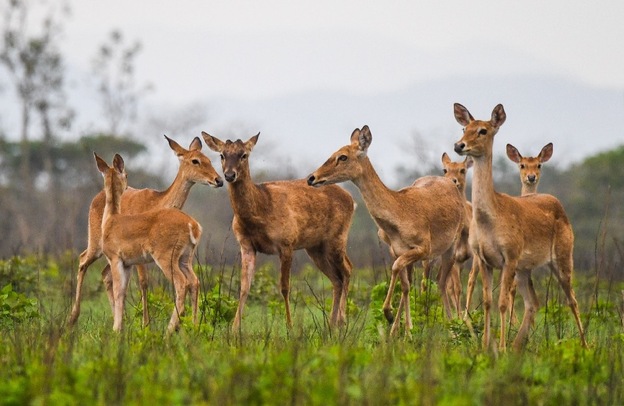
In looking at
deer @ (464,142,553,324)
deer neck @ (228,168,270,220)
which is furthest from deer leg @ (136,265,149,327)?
deer @ (464,142,553,324)

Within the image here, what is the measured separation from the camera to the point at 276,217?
1065 centimetres

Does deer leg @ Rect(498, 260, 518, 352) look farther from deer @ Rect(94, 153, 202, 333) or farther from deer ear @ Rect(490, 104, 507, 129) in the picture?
deer @ Rect(94, 153, 202, 333)

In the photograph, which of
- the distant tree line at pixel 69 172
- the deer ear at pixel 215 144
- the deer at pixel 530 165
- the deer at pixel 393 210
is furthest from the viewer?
the distant tree line at pixel 69 172

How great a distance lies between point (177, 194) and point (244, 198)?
1009 mm

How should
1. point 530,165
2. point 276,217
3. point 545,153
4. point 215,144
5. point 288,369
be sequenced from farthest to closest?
point 530,165
point 545,153
point 215,144
point 276,217
point 288,369

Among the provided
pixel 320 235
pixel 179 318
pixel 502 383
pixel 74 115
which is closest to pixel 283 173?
pixel 74 115

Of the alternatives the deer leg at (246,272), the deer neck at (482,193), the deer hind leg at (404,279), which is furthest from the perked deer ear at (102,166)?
the deer neck at (482,193)

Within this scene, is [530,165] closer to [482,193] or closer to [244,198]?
[244,198]

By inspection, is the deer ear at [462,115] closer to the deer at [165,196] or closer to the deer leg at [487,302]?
the deer leg at [487,302]

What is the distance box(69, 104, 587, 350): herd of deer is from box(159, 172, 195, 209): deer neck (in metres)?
0.01

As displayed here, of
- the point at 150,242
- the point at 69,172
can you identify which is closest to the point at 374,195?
the point at 150,242

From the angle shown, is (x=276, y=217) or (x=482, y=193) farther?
(x=276, y=217)

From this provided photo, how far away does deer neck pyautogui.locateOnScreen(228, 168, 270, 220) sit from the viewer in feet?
34.4

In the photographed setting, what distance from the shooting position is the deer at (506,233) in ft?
28.9
